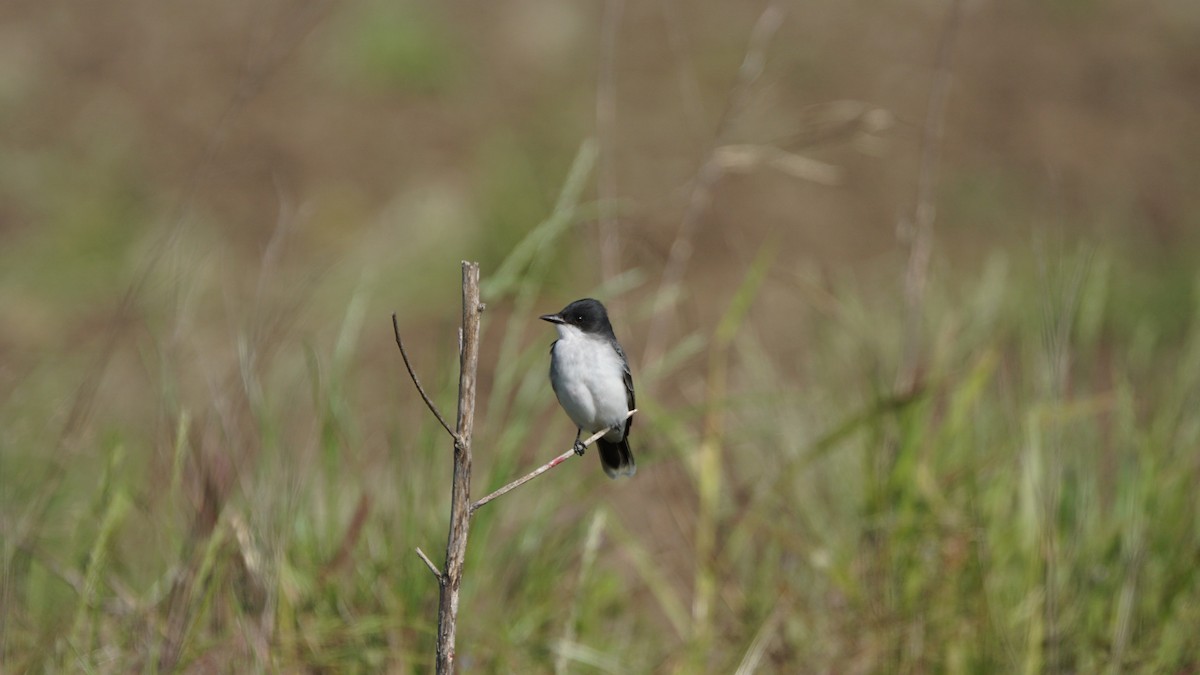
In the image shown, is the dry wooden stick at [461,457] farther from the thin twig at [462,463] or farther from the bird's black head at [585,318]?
the bird's black head at [585,318]

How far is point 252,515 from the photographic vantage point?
2.75m

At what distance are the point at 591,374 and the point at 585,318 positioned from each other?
0.15 m

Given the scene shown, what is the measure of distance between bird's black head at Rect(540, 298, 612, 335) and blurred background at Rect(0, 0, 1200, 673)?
2.57 ft

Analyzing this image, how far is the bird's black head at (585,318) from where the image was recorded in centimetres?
A: 195

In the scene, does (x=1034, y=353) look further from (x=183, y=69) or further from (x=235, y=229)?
(x=183, y=69)

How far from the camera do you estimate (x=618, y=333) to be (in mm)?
3689

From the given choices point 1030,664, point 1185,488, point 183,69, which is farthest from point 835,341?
point 183,69

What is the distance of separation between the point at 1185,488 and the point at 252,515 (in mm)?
2523

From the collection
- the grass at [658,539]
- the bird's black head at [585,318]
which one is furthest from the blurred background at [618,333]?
the bird's black head at [585,318]

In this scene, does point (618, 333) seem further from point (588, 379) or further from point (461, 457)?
point (461, 457)

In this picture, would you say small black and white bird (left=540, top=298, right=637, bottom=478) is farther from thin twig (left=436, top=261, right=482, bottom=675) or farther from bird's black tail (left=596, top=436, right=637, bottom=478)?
thin twig (left=436, top=261, right=482, bottom=675)

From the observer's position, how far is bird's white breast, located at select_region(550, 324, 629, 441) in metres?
2.02

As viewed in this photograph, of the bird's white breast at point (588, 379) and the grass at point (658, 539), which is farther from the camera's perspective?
the grass at point (658, 539)

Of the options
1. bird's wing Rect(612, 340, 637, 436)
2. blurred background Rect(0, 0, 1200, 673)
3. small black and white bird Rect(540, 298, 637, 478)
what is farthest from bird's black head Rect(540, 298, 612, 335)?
blurred background Rect(0, 0, 1200, 673)
